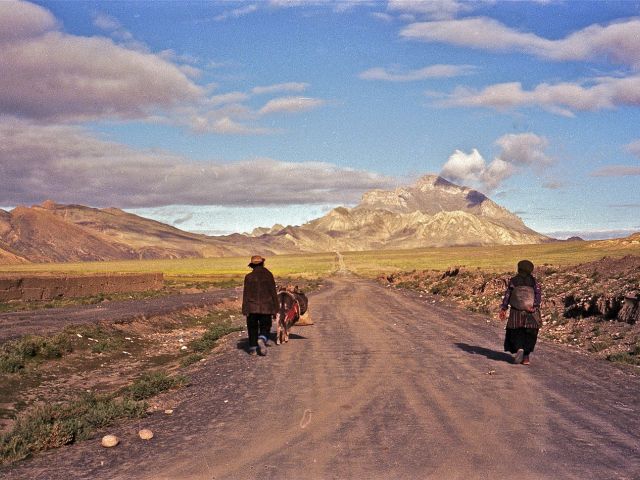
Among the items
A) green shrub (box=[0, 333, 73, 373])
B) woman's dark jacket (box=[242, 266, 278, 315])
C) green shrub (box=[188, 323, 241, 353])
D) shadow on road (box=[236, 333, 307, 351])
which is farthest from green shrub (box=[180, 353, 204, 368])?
green shrub (box=[0, 333, 73, 373])

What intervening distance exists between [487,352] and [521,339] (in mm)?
1780

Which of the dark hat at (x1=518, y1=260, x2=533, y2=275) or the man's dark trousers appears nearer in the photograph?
the dark hat at (x1=518, y1=260, x2=533, y2=275)

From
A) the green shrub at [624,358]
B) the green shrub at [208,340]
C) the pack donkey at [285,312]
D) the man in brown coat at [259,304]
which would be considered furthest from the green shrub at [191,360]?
the green shrub at [624,358]

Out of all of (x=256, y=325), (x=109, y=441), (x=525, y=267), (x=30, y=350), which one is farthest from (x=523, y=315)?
(x=30, y=350)

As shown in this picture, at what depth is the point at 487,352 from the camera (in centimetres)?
1520

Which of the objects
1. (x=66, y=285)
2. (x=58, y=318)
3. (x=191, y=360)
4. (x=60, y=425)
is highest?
(x=60, y=425)

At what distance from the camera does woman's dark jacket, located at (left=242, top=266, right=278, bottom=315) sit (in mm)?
14641

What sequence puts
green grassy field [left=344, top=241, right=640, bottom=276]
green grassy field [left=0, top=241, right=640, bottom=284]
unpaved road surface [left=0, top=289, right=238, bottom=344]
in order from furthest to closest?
green grassy field [left=344, top=241, right=640, bottom=276], green grassy field [left=0, top=241, right=640, bottom=284], unpaved road surface [left=0, top=289, right=238, bottom=344]

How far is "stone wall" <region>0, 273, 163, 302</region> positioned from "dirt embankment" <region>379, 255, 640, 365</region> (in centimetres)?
2518

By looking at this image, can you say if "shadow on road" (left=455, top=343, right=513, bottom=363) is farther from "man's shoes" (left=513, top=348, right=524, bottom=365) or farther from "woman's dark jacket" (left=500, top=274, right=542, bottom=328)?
"woman's dark jacket" (left=500, top=274, right=542, bottom=328)

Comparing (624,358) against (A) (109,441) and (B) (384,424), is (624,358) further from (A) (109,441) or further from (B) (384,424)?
Answer: (A) (109,441)

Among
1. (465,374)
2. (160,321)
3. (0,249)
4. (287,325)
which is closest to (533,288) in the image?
(465,374)

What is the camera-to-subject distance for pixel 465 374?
11.9 m

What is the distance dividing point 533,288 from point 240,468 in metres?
9.23
